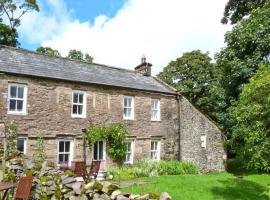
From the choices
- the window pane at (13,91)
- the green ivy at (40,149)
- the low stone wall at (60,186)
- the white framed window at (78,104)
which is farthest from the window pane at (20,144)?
the low stone wall at (60,186)

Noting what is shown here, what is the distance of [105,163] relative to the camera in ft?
68.4

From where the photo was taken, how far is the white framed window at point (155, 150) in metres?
24.0

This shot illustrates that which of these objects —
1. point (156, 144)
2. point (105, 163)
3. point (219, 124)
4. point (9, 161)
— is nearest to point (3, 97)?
point (9, 161)

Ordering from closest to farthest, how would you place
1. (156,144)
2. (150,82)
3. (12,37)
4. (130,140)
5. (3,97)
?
1. (3,97)
2. (130,140)
3. (156,144)
4. (150,82)
5. (12,37)

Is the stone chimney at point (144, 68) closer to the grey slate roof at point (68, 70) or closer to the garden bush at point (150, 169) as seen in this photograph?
the grey slate roof at point (68, 70)

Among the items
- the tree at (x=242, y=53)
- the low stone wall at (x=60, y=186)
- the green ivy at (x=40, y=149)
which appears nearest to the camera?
the low stone wall at (x=60, y=186)

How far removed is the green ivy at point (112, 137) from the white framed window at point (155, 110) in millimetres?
3331

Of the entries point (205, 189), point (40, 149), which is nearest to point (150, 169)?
point (205, 189)

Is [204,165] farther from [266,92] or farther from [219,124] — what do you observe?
[266,92]

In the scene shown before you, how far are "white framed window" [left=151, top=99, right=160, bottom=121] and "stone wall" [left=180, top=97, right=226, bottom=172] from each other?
96.3 inches

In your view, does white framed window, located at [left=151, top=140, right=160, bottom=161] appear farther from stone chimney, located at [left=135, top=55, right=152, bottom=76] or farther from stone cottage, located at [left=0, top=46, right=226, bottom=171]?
stone chimney, located at [left=135, top=55, right=152, bottom=76]

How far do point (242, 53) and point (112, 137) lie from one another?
1139 cm

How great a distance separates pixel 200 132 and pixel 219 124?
1807 millimetres

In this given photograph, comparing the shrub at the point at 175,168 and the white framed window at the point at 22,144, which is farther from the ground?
the white framed window at the point at 22,144
